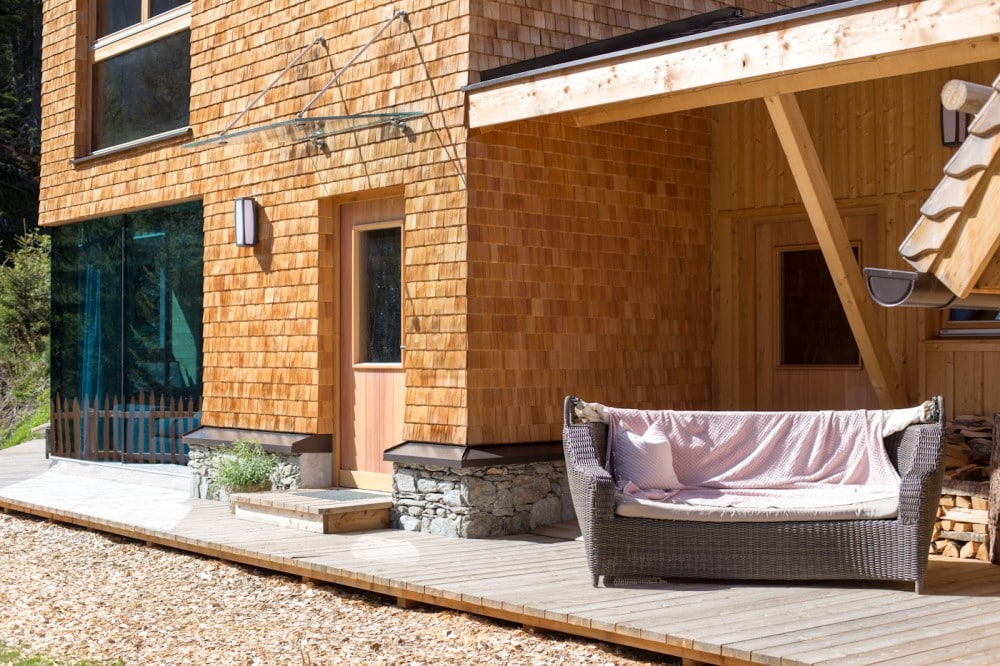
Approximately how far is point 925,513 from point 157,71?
26.8 ft

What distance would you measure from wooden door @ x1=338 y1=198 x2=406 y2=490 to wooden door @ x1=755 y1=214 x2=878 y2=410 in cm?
269

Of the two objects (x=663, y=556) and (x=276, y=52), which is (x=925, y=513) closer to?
(x=663, y=556)

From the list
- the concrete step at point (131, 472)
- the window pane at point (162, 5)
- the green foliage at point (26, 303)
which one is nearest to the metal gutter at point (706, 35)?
the window pane at point (162, 5)

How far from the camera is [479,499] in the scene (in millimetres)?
7637

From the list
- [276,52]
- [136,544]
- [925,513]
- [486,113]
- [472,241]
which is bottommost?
[136,544]

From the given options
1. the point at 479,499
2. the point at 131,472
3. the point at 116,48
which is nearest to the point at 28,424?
the point at 131,472

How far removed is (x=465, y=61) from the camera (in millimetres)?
7672

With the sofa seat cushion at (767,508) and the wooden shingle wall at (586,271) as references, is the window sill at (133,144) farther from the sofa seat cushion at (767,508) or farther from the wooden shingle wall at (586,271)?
the sofa seat cushion at (767,508)

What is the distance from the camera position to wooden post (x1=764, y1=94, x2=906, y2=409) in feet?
21.1

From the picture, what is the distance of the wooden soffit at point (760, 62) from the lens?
5.40 metres

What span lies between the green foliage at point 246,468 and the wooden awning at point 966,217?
19.5 ft

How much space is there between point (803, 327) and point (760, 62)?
121 inches

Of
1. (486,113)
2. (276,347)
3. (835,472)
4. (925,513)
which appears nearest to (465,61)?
(486,113)

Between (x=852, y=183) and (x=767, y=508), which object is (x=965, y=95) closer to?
(x=767, y=508)
